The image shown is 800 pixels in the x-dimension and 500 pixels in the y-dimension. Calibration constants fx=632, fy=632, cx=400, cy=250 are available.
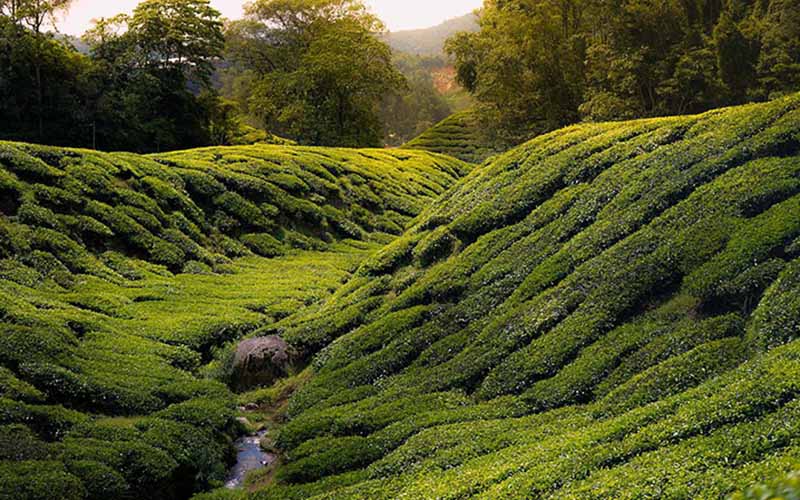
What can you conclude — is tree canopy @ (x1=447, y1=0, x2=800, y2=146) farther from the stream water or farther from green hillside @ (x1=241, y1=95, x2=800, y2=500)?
the stream water

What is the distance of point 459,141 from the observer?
88.7 metres

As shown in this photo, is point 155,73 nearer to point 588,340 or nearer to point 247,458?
point 247,458

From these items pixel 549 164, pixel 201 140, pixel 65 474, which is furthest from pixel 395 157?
pixel 65 474

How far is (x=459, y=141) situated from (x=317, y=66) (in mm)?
28190

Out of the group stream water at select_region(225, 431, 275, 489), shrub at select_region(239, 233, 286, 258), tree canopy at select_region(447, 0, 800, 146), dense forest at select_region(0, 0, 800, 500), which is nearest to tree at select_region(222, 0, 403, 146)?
tree canopy at select_region(447, 0, 800, 146)

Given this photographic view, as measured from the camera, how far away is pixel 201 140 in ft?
211

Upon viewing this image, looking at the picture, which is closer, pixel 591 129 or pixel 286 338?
pixel 286 338

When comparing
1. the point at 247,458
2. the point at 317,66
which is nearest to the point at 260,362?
the point at 247,458

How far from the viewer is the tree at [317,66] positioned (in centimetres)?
6819

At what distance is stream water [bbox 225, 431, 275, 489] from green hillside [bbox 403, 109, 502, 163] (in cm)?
6022

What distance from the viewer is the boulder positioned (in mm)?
22141

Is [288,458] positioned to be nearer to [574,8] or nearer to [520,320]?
[520,320]

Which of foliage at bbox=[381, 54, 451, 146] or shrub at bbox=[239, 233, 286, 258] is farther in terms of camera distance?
foliage at bbox=[381, 54, 451, 146]

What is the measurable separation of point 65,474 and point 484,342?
1176 centimetres
